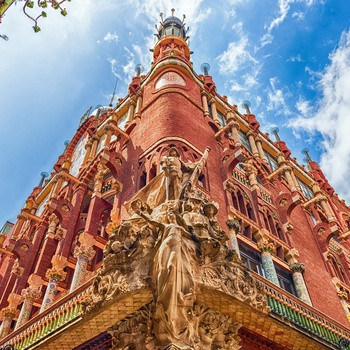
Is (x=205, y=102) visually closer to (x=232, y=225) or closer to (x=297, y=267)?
(x=232, y=225)

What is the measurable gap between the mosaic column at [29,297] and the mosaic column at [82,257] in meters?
2.44

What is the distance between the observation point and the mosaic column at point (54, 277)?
42.7ft

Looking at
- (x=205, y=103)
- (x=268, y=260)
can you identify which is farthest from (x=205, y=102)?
(x=268, y=260)

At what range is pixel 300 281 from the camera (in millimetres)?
15102

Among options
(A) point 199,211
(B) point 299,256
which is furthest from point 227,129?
(A) point 199,211

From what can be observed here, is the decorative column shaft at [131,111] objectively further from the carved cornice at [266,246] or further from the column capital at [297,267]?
the column capital at [297,267]

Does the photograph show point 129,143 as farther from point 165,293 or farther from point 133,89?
point 165,293

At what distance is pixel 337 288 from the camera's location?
1736 cm

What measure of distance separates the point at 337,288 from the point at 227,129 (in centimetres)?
842

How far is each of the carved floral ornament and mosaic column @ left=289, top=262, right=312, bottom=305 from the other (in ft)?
19.4

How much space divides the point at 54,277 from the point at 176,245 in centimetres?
692

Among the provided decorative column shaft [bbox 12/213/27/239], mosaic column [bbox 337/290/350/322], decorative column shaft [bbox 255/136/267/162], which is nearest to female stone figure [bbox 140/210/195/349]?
mosaic column [bbox 337/290/350/322]

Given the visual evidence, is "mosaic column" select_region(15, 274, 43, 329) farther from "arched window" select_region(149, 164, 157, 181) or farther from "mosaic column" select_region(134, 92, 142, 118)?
"mosaic column" select_region(134, 92, 142, 118)

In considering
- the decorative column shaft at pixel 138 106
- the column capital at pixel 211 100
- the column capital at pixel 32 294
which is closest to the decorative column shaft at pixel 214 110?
the column capital at pixel 211 100
